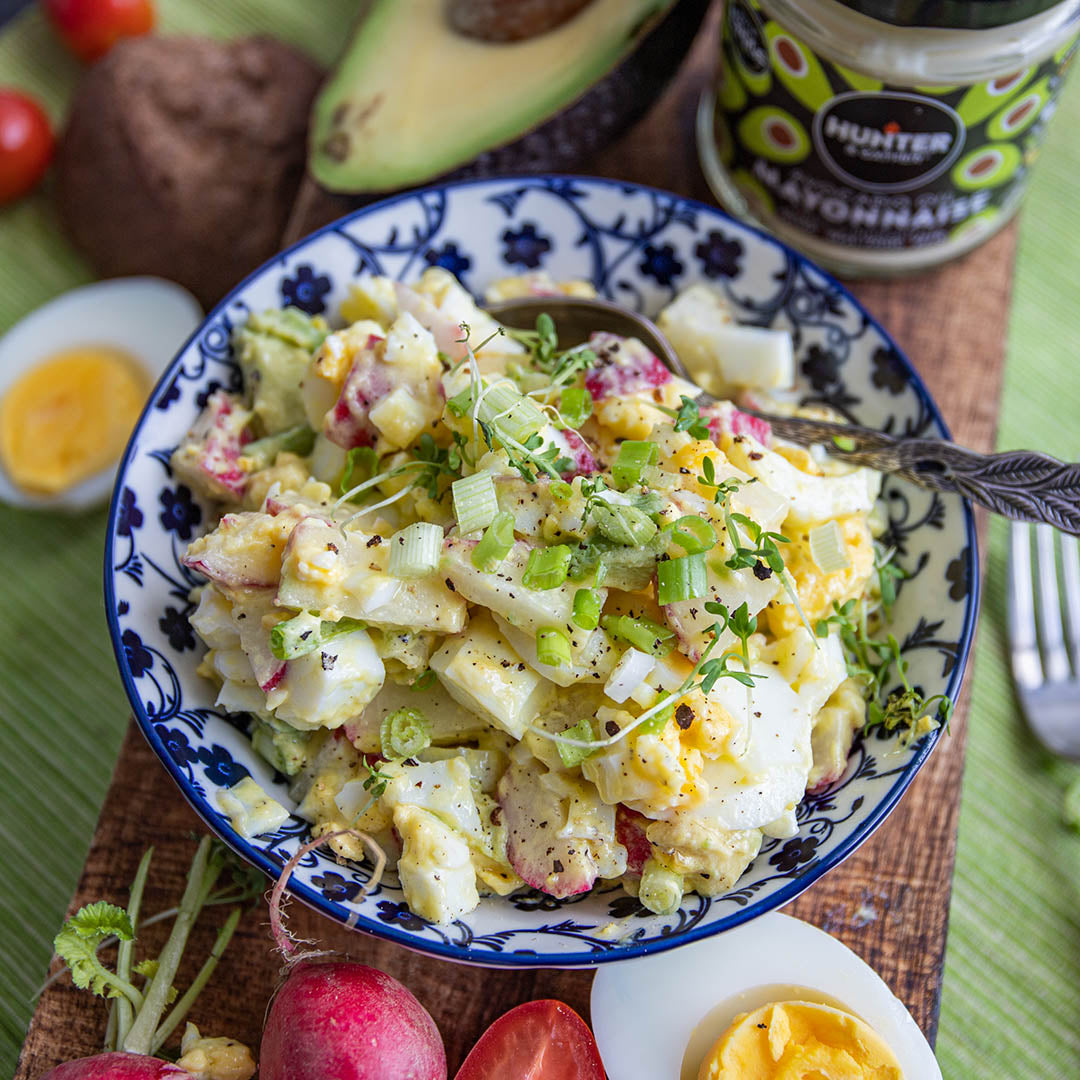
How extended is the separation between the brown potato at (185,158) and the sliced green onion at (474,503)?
1793mm

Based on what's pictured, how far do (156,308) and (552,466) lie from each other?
1.93m

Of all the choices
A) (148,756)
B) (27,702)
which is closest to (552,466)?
(148,756)

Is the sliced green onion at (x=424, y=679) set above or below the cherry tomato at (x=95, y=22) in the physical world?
below

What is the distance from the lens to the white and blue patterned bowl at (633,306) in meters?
1.87

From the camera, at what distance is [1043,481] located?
2.06 m

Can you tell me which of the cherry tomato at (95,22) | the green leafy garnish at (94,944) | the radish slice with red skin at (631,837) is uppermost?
the cherry tomato at (95,22)

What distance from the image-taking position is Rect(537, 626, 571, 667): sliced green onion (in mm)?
1764

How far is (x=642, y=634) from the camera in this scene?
1833mm

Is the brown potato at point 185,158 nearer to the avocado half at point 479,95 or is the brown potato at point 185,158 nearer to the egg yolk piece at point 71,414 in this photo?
the egg yolk piece at point 71,414

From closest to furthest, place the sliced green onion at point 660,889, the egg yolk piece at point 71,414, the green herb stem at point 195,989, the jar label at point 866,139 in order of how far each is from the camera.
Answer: the sliced green onion at point 660,889 < the green herb stem at point 195,989 < the jar label at point 866,139 < the egg yolk piece at point 71,414

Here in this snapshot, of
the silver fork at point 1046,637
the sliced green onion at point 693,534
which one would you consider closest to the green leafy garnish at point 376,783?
the sliced green onion at point 693,534

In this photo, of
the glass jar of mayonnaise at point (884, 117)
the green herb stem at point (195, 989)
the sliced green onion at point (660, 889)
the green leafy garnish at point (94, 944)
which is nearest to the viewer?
the sliced green onion at point (660, 889)

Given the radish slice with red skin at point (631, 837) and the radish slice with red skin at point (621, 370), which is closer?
the radish slice with red skin at point (631, 837)

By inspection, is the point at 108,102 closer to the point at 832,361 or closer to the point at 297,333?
the point at 297,333
